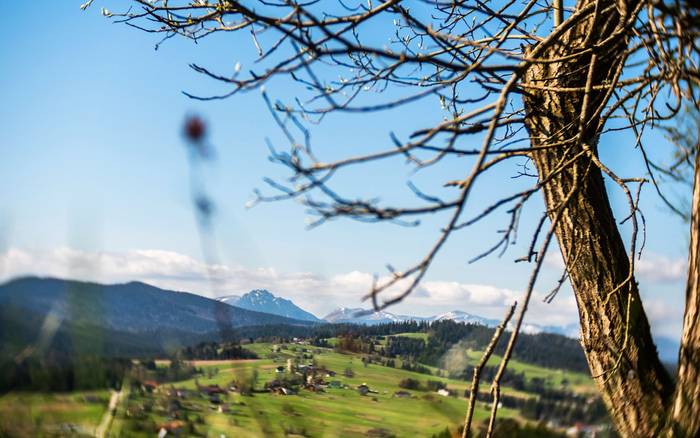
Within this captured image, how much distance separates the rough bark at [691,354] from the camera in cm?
212

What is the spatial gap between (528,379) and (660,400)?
1.31m

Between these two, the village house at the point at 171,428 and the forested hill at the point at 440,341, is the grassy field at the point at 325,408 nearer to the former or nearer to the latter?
the village house at the point at 171,428

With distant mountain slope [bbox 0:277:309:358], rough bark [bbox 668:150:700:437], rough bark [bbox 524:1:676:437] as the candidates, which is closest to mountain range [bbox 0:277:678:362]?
distant mountain slope [bbox 0:277:309:358]

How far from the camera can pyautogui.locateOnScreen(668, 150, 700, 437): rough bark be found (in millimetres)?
2123

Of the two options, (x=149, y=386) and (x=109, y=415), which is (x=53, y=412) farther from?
(x=149, y=386)

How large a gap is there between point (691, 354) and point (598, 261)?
1.00 metres

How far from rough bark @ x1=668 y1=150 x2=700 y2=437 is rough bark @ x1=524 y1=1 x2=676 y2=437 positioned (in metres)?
0.53

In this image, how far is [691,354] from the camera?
7.54 ft

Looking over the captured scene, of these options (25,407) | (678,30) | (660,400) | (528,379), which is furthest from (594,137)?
(25,407)

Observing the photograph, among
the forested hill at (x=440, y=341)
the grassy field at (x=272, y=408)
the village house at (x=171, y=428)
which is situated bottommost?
the village house at (x=171, y=428)

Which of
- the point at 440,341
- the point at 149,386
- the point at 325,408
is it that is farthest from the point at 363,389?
the point at 149,386

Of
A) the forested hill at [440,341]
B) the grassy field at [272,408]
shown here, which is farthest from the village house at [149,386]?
the forested hill at [440,341]

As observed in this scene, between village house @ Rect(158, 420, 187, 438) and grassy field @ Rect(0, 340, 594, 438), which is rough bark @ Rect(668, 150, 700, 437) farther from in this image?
village house @ Rect(158, 420, 187, 438)

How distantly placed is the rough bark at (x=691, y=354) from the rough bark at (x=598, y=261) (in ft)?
1.73
